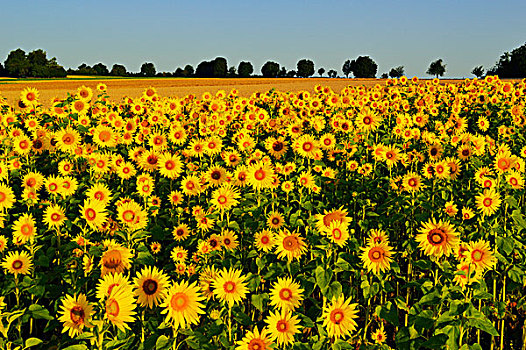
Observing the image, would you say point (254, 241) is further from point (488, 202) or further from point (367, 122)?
point (367, 122)

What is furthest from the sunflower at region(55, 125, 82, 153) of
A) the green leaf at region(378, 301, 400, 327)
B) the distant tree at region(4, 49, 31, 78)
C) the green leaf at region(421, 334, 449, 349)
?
the distant tree at region(4, 49, 31, 78)

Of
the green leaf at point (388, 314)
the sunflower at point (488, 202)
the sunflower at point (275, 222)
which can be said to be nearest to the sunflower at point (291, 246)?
the sunflower at point (275, 222)

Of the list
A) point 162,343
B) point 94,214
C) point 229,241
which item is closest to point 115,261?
point 162,343

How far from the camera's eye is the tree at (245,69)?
101m

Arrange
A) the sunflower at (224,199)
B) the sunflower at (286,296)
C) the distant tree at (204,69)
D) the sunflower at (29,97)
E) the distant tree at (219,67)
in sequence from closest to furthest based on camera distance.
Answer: the sunflower at (286,296) → the sunflower at (224,199) → the sunflower at (29,97) → the distant tree at (219,67) → the distant tree at (204,69)

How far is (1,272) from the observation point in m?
4.48

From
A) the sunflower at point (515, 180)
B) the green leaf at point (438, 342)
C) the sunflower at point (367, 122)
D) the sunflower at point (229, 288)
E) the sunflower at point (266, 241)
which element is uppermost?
the sunflower at point (367, 122)

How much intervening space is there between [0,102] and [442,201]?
8.70m

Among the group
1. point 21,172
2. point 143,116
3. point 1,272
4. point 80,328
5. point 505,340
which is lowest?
point 505,340

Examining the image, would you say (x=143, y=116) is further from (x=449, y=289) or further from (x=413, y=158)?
(x=449, y=289)

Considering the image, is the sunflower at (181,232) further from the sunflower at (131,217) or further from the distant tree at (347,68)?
the distant tree at (347,68)

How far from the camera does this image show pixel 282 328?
2938 mm

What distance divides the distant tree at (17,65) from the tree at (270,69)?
170 feet

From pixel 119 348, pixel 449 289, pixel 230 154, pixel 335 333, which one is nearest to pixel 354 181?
pixel 230 154
